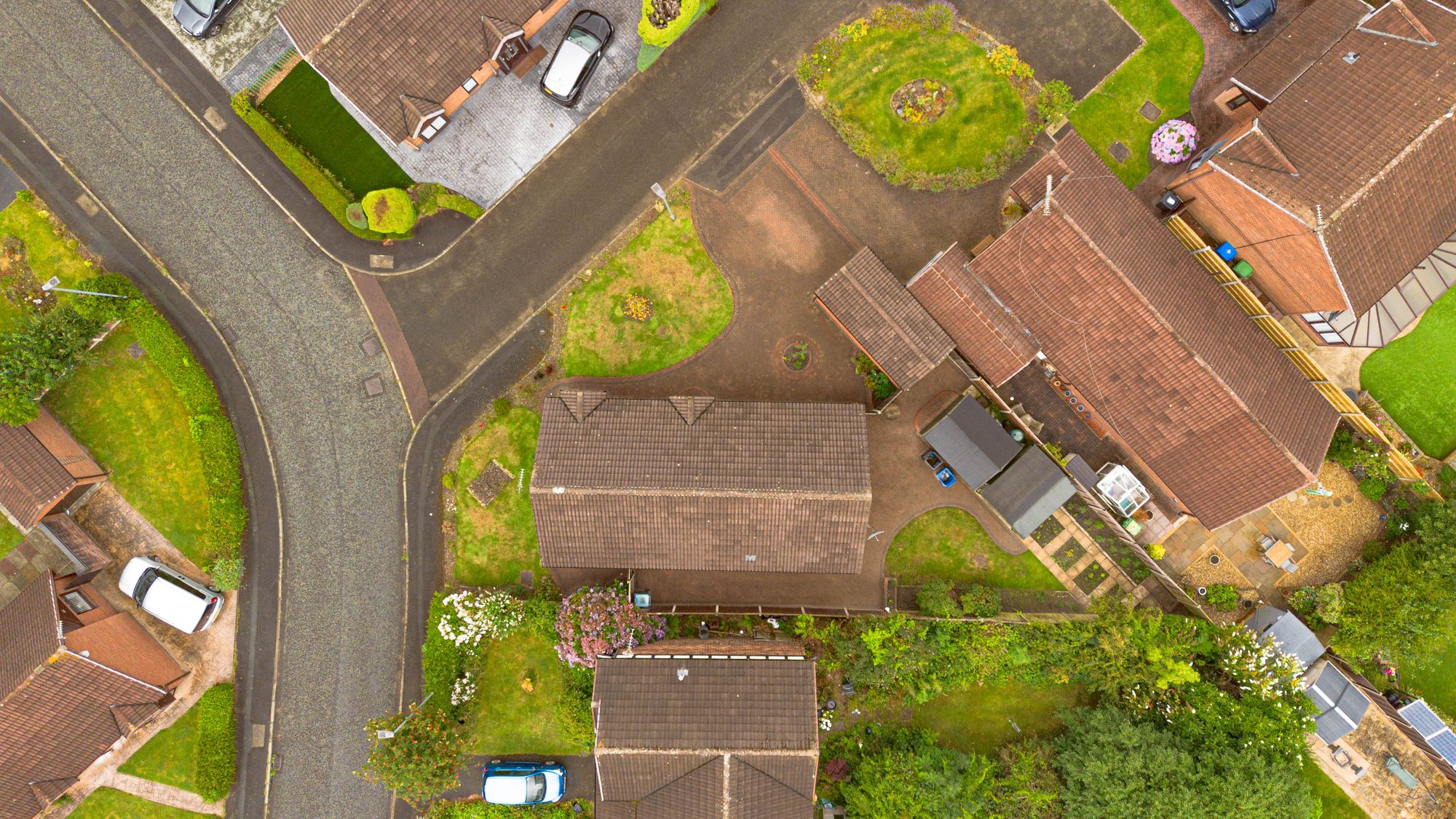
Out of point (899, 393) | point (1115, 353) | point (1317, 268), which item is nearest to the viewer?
point (1317, 268)

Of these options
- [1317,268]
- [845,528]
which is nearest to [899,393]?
[845,528]

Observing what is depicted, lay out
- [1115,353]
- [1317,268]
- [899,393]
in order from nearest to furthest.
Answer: [1317,268], [1115,353], [899,393]

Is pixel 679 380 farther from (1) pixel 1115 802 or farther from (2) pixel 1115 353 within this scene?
(1) pixel 1115 802

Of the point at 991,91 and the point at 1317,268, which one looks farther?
the point at 991,91

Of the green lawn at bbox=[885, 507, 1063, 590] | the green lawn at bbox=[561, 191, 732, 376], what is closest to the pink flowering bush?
the green lawn at bbox=[561, 191, 732, 376]

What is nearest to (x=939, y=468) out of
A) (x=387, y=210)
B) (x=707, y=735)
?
(x=707, y=735)

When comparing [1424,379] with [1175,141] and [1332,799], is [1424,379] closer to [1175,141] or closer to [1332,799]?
[1175,141]

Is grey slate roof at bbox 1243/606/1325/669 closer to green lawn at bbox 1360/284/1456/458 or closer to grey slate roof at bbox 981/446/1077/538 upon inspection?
grey slate roof at bbox 981/446/1077/538
